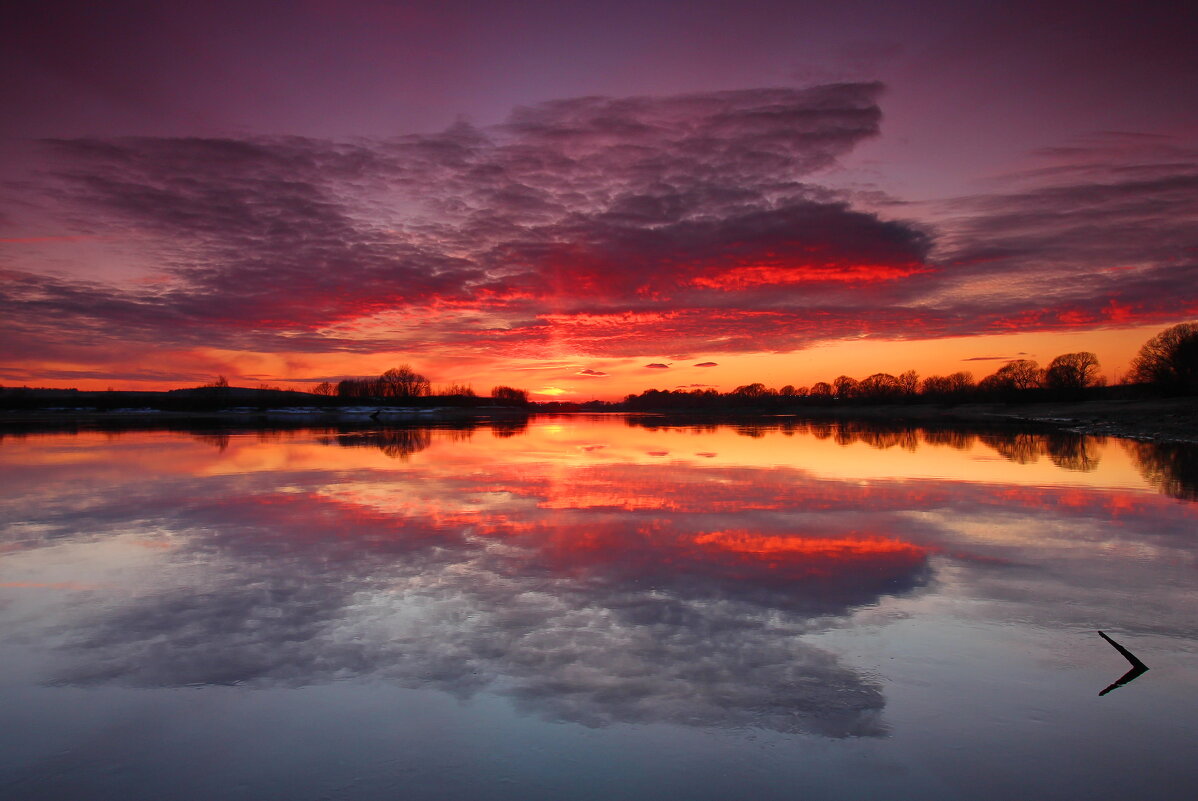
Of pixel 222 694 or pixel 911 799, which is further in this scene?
pixel 222 694

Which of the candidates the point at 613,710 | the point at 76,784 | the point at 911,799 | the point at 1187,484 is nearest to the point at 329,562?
the point at 76,784

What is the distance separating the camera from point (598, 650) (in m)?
4.89

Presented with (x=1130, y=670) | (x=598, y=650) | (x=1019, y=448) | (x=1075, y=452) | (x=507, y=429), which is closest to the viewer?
(x=1130, y=670)

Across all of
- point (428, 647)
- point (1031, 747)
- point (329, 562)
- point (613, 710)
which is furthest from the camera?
point (329, 562)

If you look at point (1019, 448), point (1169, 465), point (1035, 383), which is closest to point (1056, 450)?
point (1019, 448)

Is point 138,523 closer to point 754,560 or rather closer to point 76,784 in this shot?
point 76,784

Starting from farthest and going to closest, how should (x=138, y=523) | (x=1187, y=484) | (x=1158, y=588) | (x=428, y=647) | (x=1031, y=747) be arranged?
(x=1187, y=484) → (x=138, y=523) → (x=1158, y=588) → (x=428, y=647) → (x=1031, y=747)

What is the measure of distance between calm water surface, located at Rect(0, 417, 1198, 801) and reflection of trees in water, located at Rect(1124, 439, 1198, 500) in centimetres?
214

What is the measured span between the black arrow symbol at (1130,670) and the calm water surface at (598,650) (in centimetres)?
7

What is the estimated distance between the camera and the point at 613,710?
13.0 feet

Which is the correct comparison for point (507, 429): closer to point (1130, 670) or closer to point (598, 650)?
point (598, 650)

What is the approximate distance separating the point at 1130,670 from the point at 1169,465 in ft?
53.2

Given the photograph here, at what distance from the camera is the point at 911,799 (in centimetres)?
310

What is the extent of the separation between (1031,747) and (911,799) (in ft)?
3.18
